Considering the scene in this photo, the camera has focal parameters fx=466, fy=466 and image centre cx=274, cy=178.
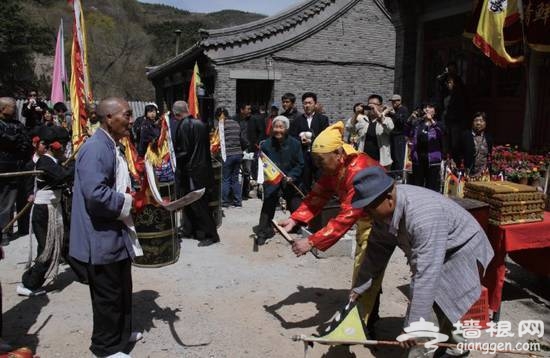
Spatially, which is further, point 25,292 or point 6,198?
point 6,198

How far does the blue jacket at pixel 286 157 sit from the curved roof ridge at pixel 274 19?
8202 mm

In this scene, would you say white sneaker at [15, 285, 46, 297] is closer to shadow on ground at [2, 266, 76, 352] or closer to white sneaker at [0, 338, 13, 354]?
shadow on ground at [2, 266, 76, 352]

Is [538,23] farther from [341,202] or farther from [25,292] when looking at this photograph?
[25,292]

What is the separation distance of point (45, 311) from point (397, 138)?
238 inches

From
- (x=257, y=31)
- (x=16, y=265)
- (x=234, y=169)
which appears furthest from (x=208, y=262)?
(x=257, y=31)

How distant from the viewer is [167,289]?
525 centimetres

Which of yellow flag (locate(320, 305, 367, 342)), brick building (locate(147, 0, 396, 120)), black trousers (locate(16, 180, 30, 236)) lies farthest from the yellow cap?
brick building (locate(147, 0, 396, 120))

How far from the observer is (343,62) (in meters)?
17.0

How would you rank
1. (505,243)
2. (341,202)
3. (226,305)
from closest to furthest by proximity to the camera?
(341,202), (505,243), (226,305)

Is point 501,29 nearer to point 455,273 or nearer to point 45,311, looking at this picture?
point 455,273

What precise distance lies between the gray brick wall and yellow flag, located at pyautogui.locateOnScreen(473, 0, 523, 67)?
29.4ft

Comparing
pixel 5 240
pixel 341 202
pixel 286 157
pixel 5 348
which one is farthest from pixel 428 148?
pixel 5 240

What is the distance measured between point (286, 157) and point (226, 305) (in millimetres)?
2553

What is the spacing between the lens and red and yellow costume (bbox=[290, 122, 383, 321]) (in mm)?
3760
